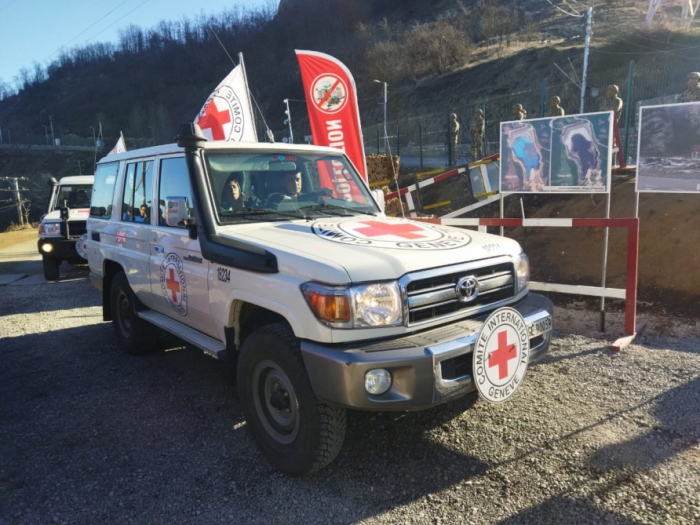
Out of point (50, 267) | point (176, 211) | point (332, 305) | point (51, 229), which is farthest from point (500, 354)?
point (50, 267)

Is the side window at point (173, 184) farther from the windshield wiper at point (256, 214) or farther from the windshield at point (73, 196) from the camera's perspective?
the windshield at point (73, 196)

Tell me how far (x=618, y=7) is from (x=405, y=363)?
61.6 meters

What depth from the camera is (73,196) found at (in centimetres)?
1160

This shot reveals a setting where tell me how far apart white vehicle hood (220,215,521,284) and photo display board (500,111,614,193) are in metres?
2.91

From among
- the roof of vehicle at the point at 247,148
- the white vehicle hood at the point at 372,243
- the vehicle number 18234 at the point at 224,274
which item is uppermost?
the roof of vehicle at the point at 247,148

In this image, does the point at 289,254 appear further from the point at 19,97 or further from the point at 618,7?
the point at 19,97

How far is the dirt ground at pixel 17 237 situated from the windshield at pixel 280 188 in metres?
15.6

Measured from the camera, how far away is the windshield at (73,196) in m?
11.5

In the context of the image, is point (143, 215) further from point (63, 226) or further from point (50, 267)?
point (50, 267)

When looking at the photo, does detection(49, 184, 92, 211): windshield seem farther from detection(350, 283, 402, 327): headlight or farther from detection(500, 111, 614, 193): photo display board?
detection(350, 283, 402, 327): headlight

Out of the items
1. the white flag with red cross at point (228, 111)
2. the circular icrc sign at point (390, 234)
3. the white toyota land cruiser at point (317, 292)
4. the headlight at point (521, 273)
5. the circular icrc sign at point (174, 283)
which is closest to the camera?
the white toyota land cruiser at point (317, 292)

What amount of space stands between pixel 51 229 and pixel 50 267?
779mm

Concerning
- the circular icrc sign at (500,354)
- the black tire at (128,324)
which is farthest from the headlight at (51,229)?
the circular icrc sign at (500,354)

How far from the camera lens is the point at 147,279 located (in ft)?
16.3
